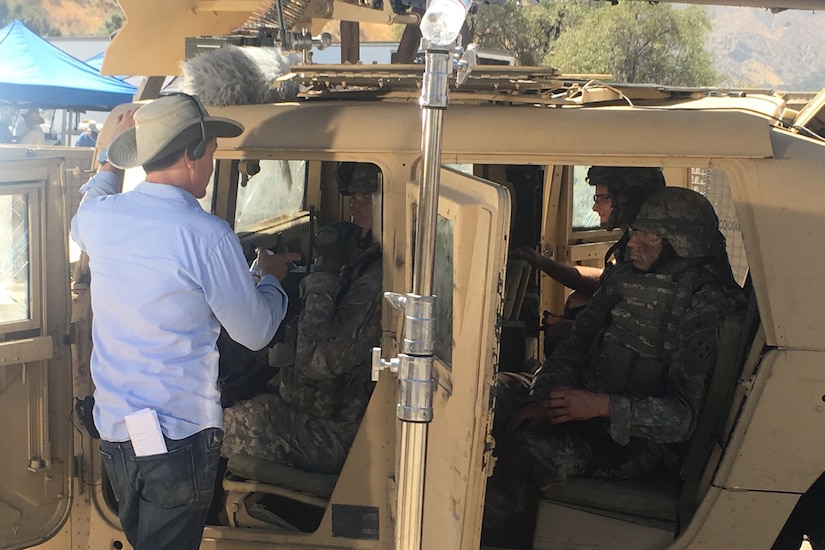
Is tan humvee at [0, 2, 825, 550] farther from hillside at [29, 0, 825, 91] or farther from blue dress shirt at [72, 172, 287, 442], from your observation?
hillside at [29, 0, 825, 91]

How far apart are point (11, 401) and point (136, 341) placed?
634mm

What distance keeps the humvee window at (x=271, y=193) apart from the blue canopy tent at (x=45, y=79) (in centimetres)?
943

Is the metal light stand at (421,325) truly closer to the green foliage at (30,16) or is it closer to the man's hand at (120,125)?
the man's hand at (120,125)

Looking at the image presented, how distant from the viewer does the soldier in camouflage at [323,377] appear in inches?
115

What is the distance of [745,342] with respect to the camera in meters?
2.81

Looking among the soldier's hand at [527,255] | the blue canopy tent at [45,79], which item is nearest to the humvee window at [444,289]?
the soldier's hand at [527,255]

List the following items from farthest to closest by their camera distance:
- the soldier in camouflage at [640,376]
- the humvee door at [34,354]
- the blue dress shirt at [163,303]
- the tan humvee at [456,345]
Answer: the soldier in camouflage at [640,376], the humvee door at [34,354], the tan humvee at [456,345], the blue dress shirt at [163,303]

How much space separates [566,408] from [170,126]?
1568 mm

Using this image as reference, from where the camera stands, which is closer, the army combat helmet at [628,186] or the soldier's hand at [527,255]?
the army combat helmet at [628,186]

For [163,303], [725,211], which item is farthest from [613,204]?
[725,211]

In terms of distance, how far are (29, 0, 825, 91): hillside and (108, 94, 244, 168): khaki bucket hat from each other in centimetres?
6564

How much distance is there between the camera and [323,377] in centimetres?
299

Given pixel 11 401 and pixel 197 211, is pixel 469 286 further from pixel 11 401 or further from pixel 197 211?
pixel 11 401

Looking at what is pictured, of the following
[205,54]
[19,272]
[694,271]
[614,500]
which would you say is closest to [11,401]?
[19,272]
